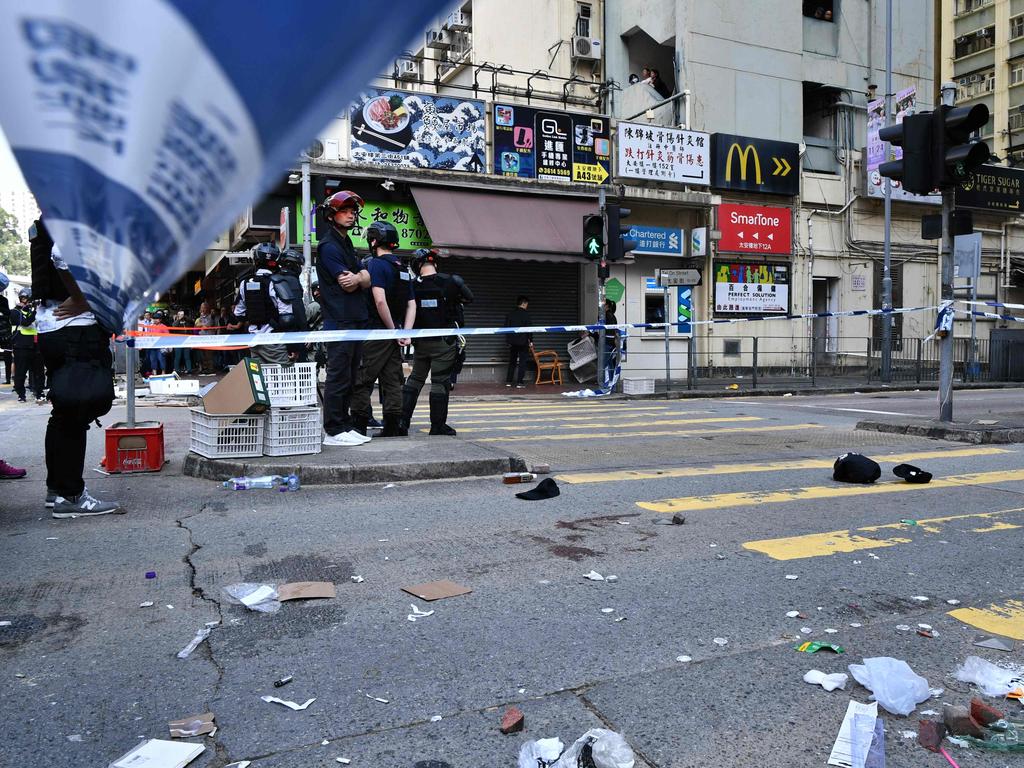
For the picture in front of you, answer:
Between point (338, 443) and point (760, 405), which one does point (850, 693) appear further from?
point (760, 405)

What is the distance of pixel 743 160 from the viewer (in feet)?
72.5

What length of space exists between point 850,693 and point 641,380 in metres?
14.1

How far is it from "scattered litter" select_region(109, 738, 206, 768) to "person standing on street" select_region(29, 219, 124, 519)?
2700 mm

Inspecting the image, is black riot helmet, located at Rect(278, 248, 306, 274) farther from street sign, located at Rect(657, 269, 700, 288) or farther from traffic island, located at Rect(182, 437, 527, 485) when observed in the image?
street sign, located at Rect(657, 269, 700, 288)

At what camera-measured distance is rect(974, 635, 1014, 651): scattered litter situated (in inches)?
124

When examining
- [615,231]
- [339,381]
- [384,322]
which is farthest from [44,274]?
[615,231]

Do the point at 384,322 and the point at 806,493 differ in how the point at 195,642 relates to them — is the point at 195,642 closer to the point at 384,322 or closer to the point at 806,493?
the point at 806,493

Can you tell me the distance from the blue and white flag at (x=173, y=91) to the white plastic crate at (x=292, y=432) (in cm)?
589

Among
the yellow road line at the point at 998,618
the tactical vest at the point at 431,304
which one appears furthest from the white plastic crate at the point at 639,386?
the yellow road line at the point at 998,618

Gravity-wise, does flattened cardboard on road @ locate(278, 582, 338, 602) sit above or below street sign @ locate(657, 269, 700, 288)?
below

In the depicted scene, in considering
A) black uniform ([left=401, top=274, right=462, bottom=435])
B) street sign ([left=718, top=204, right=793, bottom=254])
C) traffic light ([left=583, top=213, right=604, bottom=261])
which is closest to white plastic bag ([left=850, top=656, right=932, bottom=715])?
black uniform ([left=401, top=274, right=462, bottom=435])

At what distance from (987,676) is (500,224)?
54.7 feet

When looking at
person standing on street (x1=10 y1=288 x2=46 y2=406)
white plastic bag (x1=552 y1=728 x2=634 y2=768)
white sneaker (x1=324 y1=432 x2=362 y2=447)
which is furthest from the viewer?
person standing on street (x1=10 y1=288 x2=46 y2=406)

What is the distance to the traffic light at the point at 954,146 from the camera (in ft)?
28.9
